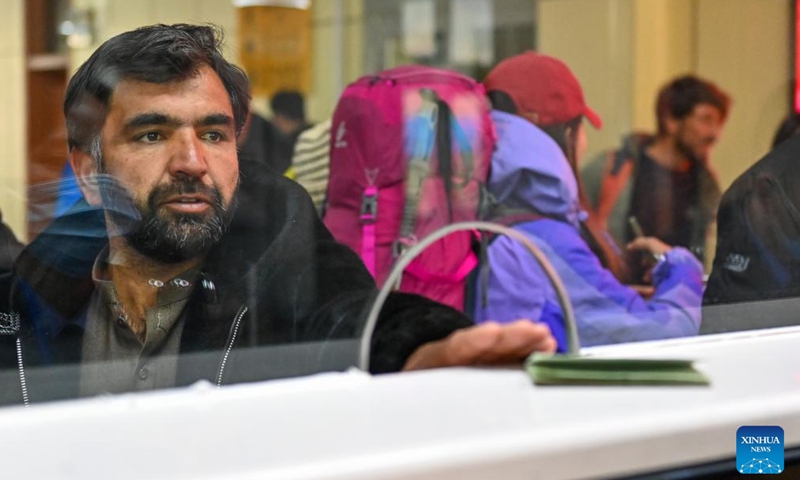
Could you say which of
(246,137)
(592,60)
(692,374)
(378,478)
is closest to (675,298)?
(692,374)

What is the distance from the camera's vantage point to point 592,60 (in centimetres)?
415

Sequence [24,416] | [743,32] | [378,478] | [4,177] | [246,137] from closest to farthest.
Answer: [378,478]
[24,416]
[4,177]
[246,137]
[743,32]

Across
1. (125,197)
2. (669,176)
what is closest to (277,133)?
(125,197)

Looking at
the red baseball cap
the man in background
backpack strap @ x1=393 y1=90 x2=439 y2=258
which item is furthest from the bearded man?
the red baseball cap

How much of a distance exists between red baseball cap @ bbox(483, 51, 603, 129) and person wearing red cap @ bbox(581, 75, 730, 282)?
270 millimetres

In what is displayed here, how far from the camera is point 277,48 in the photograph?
319 cm

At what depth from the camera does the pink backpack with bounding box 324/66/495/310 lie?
2221mm

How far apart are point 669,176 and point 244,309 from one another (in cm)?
223

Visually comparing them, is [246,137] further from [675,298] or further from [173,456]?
[675,298]

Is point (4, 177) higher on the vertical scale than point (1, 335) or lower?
higher

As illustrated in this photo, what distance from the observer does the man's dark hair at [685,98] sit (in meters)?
3.65

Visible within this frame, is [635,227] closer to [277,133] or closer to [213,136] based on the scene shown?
[277,133]

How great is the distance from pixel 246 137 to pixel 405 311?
16.8 inches

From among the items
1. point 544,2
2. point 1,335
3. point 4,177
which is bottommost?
point 1,335
